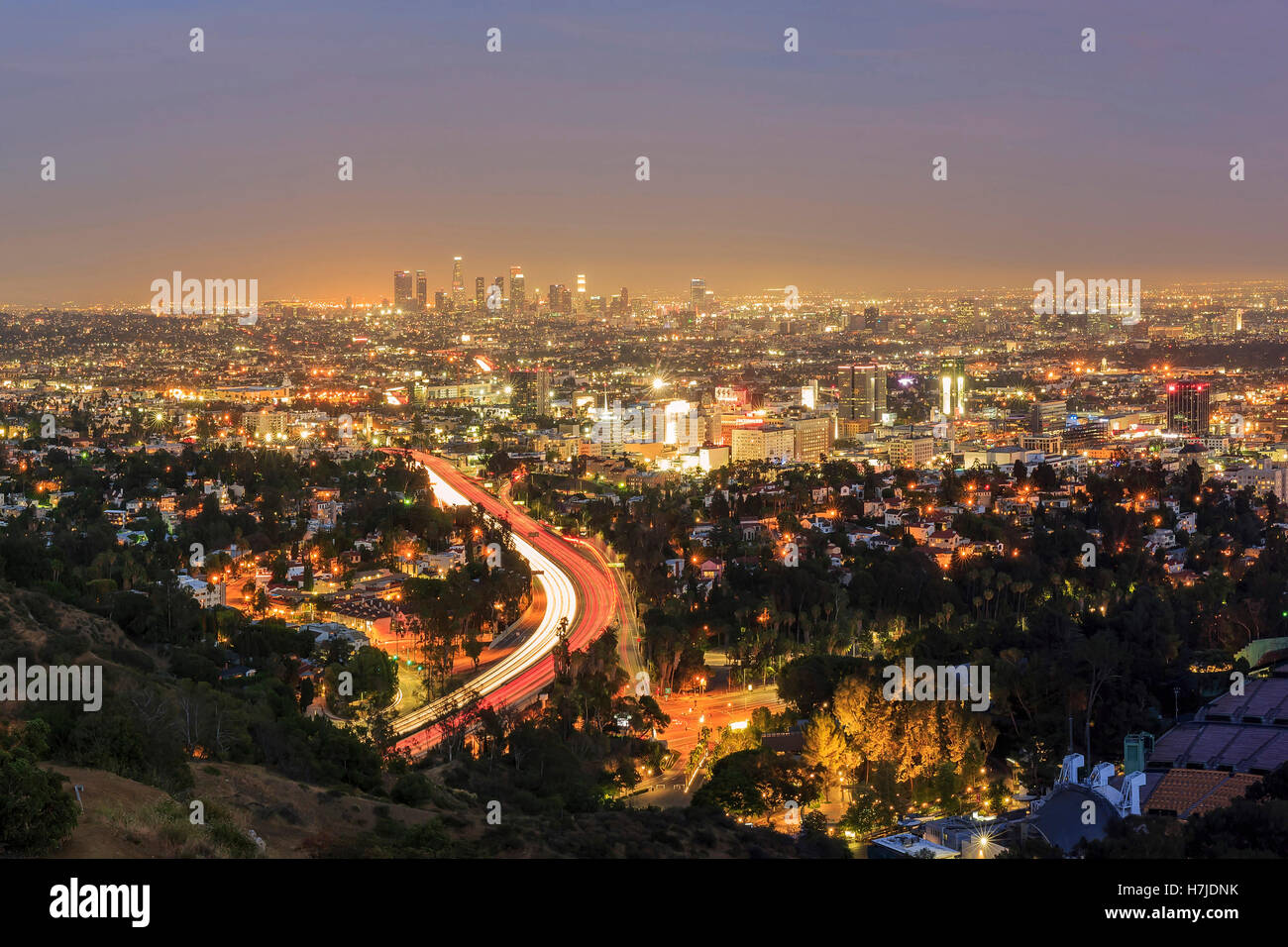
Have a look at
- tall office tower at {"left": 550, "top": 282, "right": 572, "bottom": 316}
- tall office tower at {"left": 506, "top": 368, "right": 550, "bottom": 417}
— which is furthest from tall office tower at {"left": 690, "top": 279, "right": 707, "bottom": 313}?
tall office tower at {"left": 506, "top": 368, "right": 550, "bottom": 417}

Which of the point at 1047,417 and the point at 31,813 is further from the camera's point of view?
the point at 1047,417

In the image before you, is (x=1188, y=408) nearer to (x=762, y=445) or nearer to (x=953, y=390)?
(x=953, y=390)

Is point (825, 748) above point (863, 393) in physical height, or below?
below

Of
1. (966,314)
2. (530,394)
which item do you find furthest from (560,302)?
(530,394)

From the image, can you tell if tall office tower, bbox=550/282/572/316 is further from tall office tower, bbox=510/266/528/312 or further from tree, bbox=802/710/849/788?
tree, bbox=802/710/849/788
